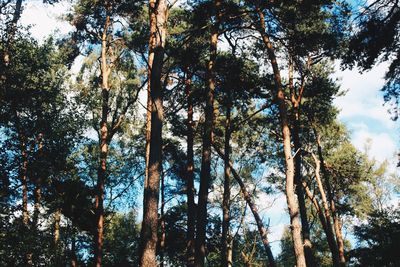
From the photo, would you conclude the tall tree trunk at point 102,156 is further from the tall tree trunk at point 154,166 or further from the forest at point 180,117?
the tall tree trunk at point 154,166

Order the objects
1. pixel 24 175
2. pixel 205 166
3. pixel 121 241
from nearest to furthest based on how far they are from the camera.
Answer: pixel 205 166 → pixel 24 175 → pixel 121 241

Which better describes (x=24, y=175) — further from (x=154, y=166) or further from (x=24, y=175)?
(x=154, y=166)

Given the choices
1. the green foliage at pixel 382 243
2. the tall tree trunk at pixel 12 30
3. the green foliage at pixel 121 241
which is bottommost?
the green foliage at pixel 382 243

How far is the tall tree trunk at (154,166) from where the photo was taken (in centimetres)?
643

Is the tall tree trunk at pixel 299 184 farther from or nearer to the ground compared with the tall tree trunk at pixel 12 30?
nearer to the ground

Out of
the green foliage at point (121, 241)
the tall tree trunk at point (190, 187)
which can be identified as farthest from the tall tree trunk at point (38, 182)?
the green foliage at point (121, 241)

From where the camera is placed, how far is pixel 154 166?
7.11 m

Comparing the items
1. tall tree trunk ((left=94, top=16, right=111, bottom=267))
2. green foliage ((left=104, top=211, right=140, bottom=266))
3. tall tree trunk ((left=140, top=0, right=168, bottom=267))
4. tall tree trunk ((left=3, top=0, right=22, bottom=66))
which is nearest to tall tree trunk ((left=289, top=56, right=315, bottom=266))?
tall tree trunk ((left=140, top=0, right=168, bottom=267))

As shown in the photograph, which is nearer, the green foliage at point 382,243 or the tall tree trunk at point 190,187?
the tall tree trunk at point 190,187

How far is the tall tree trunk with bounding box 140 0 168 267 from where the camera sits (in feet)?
21.1

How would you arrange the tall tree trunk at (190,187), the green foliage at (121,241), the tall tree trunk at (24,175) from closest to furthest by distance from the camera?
the tall tree trunk at (24,175), the tall tree trunk at (190,187), the green foliage at (121,241)

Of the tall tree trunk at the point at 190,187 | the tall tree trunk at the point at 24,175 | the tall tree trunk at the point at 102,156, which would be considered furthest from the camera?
the tall tree trunk at the point at 190,187

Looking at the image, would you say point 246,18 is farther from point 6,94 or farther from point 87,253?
point 87,253

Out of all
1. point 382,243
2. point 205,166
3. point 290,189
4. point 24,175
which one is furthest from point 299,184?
point 24,175
